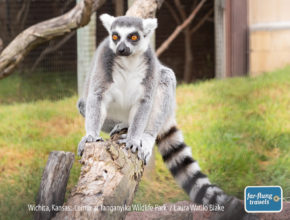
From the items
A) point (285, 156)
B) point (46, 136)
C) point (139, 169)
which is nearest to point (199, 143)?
point (285, 156)

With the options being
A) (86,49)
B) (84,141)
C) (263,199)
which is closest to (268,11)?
(86,49)

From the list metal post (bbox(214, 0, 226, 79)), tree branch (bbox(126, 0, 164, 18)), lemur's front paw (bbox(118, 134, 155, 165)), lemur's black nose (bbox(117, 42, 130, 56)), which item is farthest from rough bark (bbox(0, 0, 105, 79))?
metal post (bbox(214, 0, 226, 79))

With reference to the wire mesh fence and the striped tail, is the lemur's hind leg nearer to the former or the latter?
the striped tail

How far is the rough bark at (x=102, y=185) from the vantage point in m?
1.46

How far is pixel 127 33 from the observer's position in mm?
1808

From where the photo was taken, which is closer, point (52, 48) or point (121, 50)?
point (121, 50)

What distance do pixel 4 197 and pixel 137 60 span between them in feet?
4.05

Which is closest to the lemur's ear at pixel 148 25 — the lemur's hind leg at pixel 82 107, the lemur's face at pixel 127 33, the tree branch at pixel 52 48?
the lemur's face at pixel 127 33

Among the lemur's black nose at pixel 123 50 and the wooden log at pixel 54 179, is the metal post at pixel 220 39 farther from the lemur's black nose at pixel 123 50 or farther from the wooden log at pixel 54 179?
the wooden log at pixel 54 179

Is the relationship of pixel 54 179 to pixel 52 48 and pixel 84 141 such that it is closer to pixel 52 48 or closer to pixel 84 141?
pixel 84 141

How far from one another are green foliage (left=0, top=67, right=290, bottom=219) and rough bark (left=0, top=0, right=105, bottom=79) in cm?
44

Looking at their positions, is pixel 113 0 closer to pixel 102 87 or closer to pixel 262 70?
pixel 102 87

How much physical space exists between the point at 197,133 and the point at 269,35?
0.83 metres

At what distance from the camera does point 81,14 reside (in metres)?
2.25
